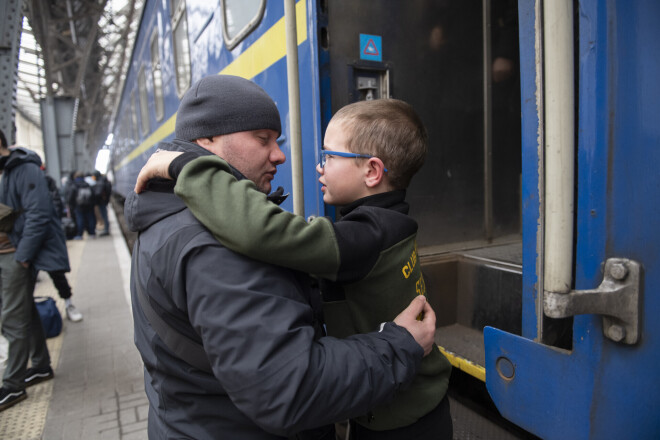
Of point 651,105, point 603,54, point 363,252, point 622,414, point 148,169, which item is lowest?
point 622,414

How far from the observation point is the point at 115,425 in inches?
109

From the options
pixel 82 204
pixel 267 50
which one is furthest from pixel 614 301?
pixel 82 204

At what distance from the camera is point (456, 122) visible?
2588mm

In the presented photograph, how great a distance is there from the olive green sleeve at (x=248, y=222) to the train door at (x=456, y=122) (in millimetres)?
1115

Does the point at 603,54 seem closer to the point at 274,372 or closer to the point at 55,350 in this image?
the point at 274,372

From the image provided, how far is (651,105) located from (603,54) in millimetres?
162

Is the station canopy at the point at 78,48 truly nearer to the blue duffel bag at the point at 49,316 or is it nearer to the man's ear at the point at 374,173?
the blue duffel bag at the point at 49,316

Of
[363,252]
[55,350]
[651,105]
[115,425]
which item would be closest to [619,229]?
[651,105]

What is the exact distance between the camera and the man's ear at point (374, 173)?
1173mm

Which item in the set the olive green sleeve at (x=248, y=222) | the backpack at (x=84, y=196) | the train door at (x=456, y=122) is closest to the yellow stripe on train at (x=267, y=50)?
the train door at (x=456, y=122)

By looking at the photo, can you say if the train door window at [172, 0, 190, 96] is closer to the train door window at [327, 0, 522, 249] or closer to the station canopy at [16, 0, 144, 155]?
the train door window at [327, 0, 522, 249]

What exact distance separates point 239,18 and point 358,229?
203 cm

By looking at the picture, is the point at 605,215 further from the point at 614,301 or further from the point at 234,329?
the point at 234,329

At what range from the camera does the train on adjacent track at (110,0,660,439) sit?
96 centimetres
